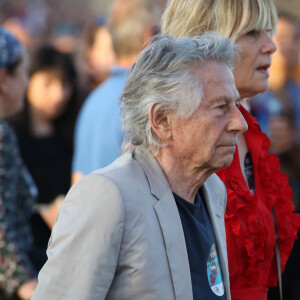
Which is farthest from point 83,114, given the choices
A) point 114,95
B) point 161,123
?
point 161,123

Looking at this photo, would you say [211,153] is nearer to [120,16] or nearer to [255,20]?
[255,20]

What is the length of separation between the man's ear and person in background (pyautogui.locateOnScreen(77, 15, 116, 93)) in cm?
380

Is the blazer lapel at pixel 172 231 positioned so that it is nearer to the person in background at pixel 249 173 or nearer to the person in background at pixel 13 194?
the person in background at pixel 249 173

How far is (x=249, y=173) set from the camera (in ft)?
9.41

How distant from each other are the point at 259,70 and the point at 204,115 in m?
0.70

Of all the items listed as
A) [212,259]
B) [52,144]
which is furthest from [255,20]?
[52,144]

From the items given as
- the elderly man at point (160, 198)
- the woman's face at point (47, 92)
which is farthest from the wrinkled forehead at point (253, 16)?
the woman's face at point (47, 92)

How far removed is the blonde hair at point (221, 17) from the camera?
2693 mm

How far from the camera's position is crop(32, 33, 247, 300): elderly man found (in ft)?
6.47

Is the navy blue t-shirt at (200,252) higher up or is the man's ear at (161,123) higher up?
the man's ear at (161,123)

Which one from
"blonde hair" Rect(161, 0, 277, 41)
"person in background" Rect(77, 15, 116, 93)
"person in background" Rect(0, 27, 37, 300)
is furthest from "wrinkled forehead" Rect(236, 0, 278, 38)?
"person in background" Rect(77, 15, 116, 93)

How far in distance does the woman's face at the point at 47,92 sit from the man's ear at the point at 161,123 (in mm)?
3376

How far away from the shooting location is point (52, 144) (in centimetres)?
536

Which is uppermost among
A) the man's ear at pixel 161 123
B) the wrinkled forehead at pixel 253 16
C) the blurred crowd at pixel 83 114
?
the wrinkled forehead at pixel 253 16
